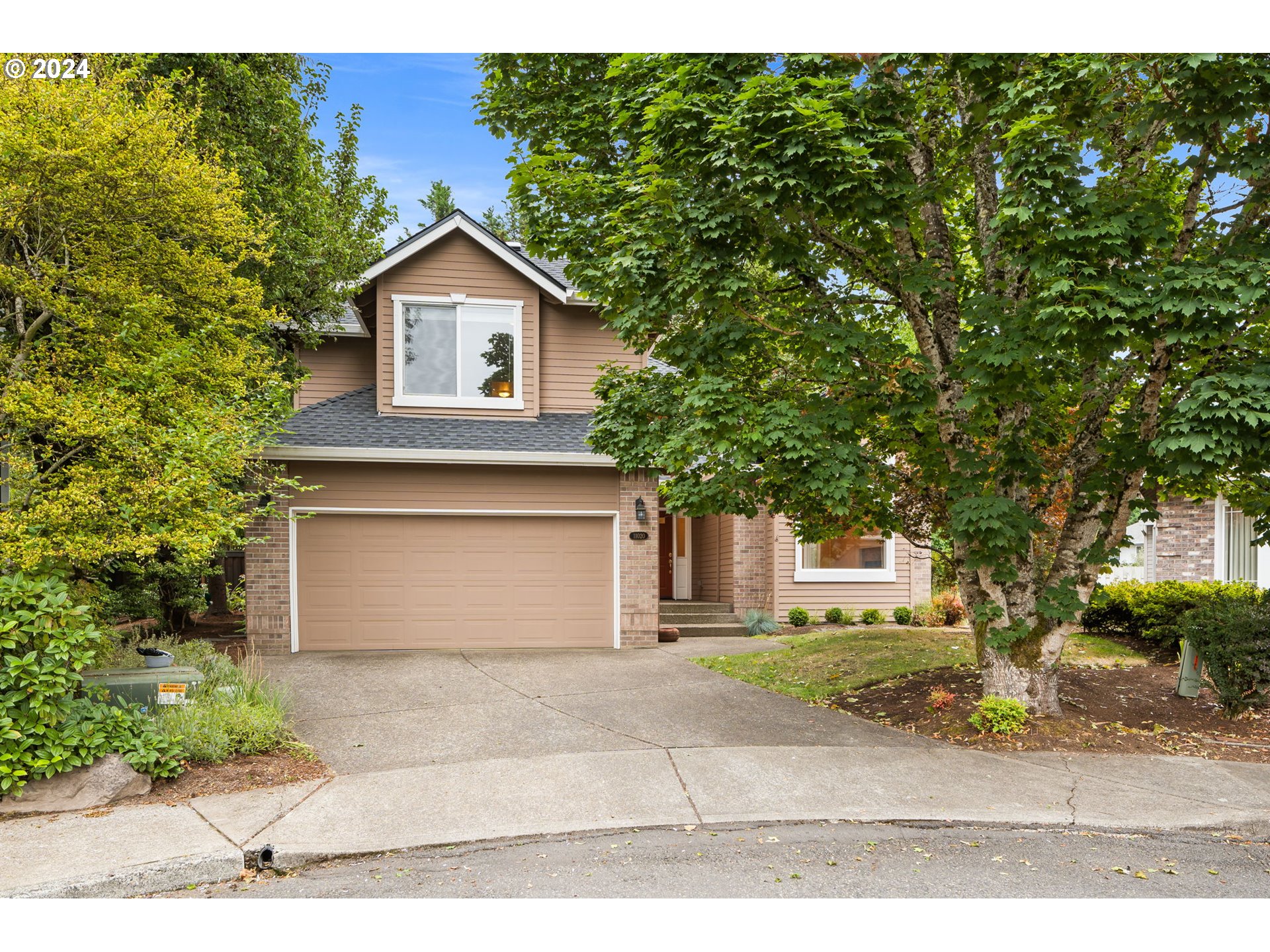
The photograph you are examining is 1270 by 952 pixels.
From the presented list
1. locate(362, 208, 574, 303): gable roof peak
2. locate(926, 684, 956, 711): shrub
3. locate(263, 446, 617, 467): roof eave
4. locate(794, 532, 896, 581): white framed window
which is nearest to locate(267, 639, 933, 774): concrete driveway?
locate(926, 684, 956, 711): shrub

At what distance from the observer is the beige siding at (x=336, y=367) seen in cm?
1369

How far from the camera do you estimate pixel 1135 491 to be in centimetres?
729

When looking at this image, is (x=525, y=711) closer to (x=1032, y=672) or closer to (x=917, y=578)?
(x=1032, y=672)

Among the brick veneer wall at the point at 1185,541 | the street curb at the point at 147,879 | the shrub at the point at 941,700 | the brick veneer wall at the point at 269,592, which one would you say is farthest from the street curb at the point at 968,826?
the brick veneer wall at the point at 1185,541

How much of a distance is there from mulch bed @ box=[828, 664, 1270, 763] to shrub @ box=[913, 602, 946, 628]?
5.35 metres

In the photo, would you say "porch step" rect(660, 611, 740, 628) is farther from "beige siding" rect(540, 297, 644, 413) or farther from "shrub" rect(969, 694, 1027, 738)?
"shrub" rect(969, 694, 1027, 738)

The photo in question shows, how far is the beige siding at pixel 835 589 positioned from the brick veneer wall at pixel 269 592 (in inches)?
328

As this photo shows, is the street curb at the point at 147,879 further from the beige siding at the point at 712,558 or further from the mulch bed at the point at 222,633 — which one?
the beige siding at the point at 712,558

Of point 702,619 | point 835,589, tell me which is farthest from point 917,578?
point 702,619

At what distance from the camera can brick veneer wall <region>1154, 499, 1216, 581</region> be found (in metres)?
Answer: 14.8

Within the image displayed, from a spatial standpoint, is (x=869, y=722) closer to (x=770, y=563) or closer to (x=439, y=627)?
(x=439, y=627)

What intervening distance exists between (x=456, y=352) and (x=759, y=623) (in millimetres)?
6845

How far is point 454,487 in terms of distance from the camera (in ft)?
39.5

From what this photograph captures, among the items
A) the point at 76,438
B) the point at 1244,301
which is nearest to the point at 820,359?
the point at 1244,301
